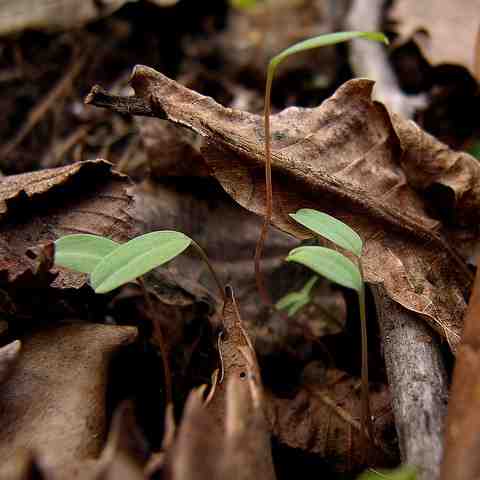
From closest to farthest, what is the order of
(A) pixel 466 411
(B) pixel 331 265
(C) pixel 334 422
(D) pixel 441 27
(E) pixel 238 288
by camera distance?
1. (A) pixel 466 411
2. (B) pixel 331 265
3. (C) pixel 334 422
4. (E) pixel 238 288
5. (D) pixel 441 27

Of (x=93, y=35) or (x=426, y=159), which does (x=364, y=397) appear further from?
(x=93, y=35)

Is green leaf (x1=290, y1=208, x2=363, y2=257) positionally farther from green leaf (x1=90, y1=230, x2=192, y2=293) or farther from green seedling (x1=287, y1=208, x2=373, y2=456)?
green leaf (x1=90, y1=230, x2=192, y2=293)

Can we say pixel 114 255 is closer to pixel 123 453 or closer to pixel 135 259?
pixel 135 259

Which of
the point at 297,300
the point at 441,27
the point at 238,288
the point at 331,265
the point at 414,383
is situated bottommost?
the point at 238,288

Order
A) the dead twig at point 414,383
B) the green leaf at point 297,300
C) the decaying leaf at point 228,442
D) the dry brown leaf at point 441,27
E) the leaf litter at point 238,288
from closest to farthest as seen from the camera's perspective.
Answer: the decaying leaf at point 228,442
the dead twig at point 414,383
the leaf litter at point 238,288
the green leaf at point 297,300
the dry brown leaf at point 441,27

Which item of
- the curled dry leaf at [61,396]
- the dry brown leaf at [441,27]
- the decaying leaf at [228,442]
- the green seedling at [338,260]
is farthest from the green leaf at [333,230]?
the dry brown leaf at [441,27]

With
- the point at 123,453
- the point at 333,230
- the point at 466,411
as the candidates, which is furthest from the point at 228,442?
the point at 333,230

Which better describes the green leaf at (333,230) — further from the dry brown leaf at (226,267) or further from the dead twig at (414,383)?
the dry brown leaf at (226,267)
